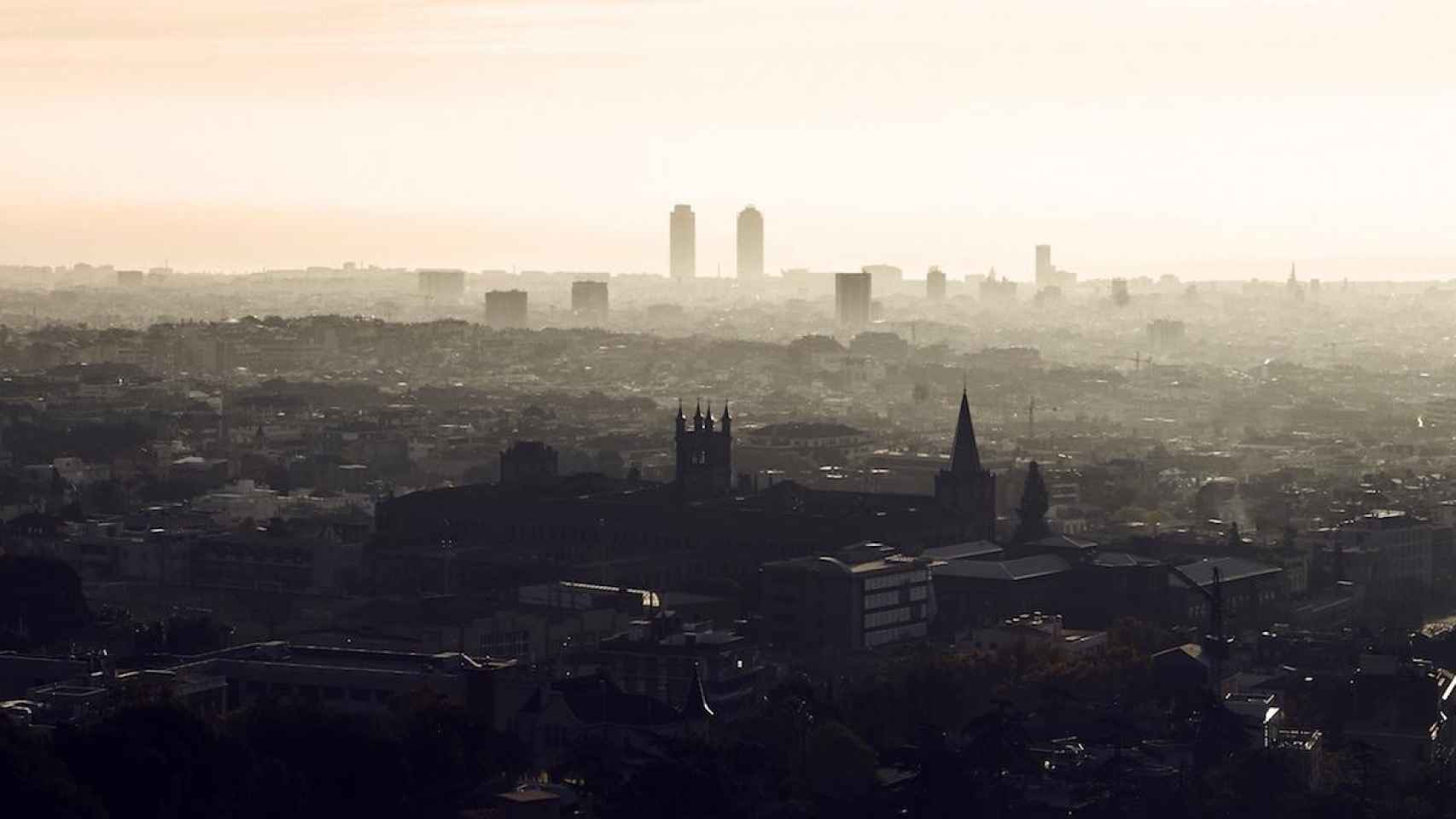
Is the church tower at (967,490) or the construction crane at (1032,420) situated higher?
the church tower at (967,490)

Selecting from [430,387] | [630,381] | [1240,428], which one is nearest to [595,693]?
[1240,428]

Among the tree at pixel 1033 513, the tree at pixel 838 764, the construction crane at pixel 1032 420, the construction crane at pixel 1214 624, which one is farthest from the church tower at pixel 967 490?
the construction crane at pixel 1032 420

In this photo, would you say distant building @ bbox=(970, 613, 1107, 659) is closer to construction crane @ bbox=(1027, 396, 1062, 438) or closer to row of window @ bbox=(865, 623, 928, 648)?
row of window @ bbox=(865, 623, 928, 648)

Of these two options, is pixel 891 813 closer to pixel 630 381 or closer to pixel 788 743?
pixel 788 743

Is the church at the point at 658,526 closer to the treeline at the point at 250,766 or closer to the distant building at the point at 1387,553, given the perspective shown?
the distant building at the point at 1387,553

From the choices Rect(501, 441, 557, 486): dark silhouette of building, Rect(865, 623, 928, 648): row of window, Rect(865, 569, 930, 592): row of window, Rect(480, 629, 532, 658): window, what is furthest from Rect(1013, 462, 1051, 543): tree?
Rect(480, 629, 532, 658): window
